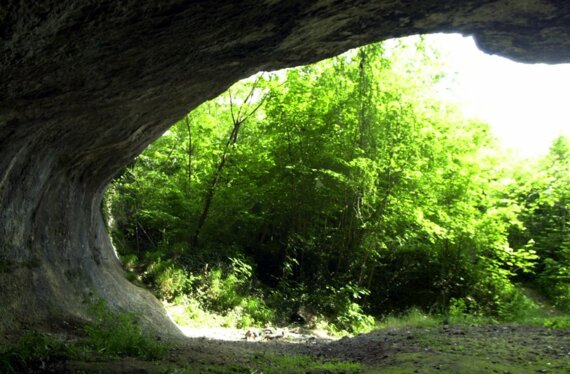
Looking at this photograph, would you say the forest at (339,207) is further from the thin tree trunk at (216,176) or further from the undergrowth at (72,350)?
the undergrowth at (72,350)

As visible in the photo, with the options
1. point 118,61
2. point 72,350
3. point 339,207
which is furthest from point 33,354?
Answer: point 339,207

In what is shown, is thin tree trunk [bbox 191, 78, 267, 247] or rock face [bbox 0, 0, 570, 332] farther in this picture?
thin tree trunk [bbox 191, 78, 267, 247]

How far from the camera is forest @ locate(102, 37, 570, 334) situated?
14.5 meters

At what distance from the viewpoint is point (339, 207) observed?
55.3 feet

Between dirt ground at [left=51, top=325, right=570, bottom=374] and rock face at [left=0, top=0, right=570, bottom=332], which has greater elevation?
rock face at [left=0, top=0, right=570, bottom=332]

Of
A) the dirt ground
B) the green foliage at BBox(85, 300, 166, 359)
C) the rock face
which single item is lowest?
the dirt ground

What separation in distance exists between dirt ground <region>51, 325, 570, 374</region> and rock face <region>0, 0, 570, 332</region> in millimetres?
2519

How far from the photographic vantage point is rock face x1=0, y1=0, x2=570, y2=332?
3.56 m

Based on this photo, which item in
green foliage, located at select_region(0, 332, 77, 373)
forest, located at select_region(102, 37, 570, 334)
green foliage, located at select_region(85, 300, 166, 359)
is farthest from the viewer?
forest, located at select_region(102, 37, 570, 334)

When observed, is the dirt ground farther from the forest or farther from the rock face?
the forest

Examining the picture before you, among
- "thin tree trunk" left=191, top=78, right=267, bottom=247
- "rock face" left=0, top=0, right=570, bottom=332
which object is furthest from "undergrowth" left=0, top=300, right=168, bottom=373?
"thin tree trunk" left=191, top=78, right=267, bottom=247

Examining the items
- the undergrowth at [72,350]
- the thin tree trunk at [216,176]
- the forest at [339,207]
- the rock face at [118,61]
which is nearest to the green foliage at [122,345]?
the undergrowth at [72,350]

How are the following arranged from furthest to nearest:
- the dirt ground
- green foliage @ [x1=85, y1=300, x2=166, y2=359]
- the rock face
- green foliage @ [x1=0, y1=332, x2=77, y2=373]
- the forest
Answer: the forest < green foliage @ [x1=85, y1=300, x2=166, y2=359] < the dirt ground < green foliage @ [x1=0, y1=332, x2=77, y2=373] < the rock face

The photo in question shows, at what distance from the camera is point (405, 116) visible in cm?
1454
